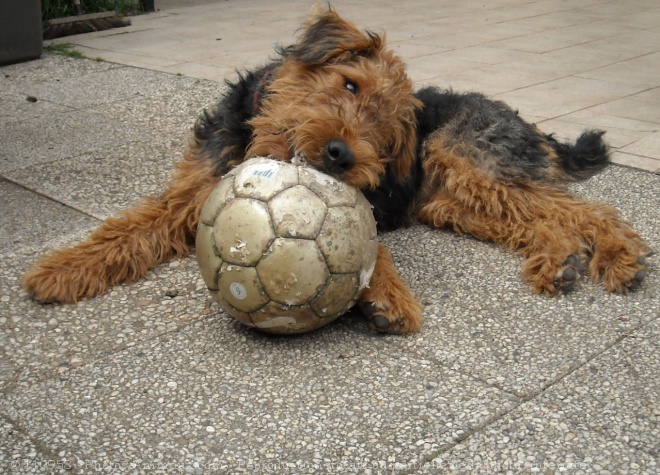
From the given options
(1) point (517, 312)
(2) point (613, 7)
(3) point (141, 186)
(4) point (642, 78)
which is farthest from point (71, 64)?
(2) point (613, 7)

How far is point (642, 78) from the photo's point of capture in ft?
27.2

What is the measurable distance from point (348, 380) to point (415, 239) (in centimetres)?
163

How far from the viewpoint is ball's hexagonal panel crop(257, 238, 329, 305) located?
3.30 m

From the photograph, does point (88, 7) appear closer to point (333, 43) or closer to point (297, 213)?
point (333, 43)

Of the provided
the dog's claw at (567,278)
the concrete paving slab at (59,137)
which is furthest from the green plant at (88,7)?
the dog's claw at (567,278)

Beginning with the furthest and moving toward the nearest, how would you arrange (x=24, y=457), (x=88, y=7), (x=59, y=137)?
(x=88, y=7), (x=59, y=137), (x=24, y=457)

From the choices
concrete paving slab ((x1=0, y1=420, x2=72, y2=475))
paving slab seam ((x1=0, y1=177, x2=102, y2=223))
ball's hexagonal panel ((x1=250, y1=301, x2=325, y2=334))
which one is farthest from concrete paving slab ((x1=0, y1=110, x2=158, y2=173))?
concrete paving slab ((x1=0, y1=420, x2=72, y2=475))

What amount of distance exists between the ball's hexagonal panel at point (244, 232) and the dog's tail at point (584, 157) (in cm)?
277

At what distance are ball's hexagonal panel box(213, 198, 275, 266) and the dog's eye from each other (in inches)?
26.8

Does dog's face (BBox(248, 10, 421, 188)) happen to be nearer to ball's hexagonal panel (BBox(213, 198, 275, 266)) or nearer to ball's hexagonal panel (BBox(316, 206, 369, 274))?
ball's hexagonal panel (BBox(316, 206, 369, 274))

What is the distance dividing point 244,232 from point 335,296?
18.2 inches

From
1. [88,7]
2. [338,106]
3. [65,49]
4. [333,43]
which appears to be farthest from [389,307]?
[88,7]

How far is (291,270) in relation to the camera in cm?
330

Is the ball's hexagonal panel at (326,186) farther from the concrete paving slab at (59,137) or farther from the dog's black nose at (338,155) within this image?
the concrete paving slab at (59,137)
